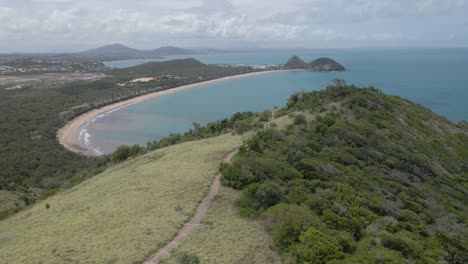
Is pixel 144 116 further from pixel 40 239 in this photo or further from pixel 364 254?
pixel 364 254

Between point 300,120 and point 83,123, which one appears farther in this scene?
point 83,123

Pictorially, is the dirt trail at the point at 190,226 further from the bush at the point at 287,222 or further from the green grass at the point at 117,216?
the bush at the point at 287,222

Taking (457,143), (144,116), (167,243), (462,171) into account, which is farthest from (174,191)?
(144,116)

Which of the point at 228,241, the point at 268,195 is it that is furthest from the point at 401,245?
the point at 228,241

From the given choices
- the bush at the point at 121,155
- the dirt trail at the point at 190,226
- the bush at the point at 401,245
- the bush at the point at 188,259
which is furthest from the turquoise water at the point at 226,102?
the bush at the point at 401,245

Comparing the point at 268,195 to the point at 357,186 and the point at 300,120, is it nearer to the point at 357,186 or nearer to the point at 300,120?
the point at 357,186
